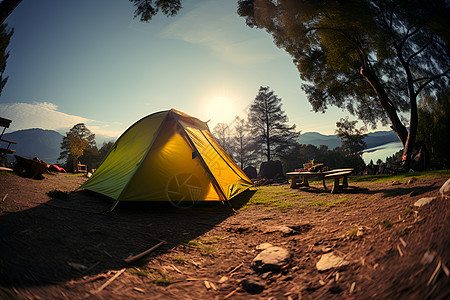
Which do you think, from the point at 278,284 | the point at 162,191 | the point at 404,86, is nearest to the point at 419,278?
the point at 278,284

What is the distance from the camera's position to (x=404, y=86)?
46.6 feet

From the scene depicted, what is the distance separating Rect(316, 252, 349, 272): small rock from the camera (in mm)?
2267

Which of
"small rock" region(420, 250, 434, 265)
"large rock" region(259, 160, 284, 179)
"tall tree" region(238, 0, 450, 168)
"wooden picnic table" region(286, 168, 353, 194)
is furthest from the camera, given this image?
"large rock" region(259, 160, 284, 179)

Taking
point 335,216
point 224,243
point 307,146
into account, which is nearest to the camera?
point 224,243

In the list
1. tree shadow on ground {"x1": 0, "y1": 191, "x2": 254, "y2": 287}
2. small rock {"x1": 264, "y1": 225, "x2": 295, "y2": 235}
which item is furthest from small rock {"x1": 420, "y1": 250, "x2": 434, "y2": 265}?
tree shadow on ground {"x1": 0, "y1": 191, "x2": 254, "y2": 287}

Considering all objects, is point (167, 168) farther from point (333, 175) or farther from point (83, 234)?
point (333, 175)

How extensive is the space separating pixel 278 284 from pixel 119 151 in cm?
704

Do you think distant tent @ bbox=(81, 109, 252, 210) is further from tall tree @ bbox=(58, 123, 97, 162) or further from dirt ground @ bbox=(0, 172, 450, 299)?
tall tree @ bbox=(58, 123, 97, 162)

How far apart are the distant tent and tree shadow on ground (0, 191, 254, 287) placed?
0.41 metres

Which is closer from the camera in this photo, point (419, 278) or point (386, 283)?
point (419, 278)

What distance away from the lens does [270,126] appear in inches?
1266

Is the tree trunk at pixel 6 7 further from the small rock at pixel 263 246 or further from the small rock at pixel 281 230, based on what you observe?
the small rock at pixel 281 230

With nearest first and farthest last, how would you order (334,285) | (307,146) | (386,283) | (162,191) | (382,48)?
(386,283)
(334,285)
(162,191)
(382,48)
(307,146)

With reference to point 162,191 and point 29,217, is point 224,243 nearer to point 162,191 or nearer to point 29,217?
point 162,191
